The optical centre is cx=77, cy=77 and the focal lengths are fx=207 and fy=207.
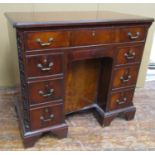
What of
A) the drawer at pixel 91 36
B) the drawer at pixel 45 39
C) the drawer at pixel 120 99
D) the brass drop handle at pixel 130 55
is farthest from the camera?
the drawer at pixel 120 99

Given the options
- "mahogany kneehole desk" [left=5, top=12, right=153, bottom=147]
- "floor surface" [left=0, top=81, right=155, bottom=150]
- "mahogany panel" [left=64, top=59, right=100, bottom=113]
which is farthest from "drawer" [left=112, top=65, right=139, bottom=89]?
"floor surface" [left=0, top=81, right=155, bottom=150]

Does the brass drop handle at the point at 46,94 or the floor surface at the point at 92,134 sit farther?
the floor surface at the point at 92,134

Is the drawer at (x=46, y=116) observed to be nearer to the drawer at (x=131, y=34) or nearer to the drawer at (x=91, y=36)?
the drawer at (x=91, y=36)

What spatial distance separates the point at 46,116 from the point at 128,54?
2.34 feet

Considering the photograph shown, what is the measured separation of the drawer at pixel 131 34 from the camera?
1344mm

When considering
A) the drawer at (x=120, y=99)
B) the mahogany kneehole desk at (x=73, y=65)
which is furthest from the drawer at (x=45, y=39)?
the drawer at (x=120, y=99)

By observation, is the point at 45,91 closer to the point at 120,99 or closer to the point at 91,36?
the point at 91,36

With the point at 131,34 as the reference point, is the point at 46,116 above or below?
below

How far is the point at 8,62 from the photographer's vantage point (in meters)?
2.07

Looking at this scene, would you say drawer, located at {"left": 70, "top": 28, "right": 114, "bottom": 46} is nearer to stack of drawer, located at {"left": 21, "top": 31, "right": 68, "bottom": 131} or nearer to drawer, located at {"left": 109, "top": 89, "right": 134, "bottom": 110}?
stack of drawer, located at {"left": 21, "top": 31, "right": 68, "bottom": 131}

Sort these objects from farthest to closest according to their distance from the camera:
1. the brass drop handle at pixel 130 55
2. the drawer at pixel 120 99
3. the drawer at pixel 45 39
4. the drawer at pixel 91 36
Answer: the drawer at pixel 120 99, the brass drop handle at pixel 130 55, the drawer at pixel 91 36, the drawer at pixel 45 39

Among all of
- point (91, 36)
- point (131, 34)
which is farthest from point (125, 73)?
point (91, 36)

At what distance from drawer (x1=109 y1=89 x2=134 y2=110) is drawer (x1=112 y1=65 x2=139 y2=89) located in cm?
7

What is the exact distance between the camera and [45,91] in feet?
4.31
